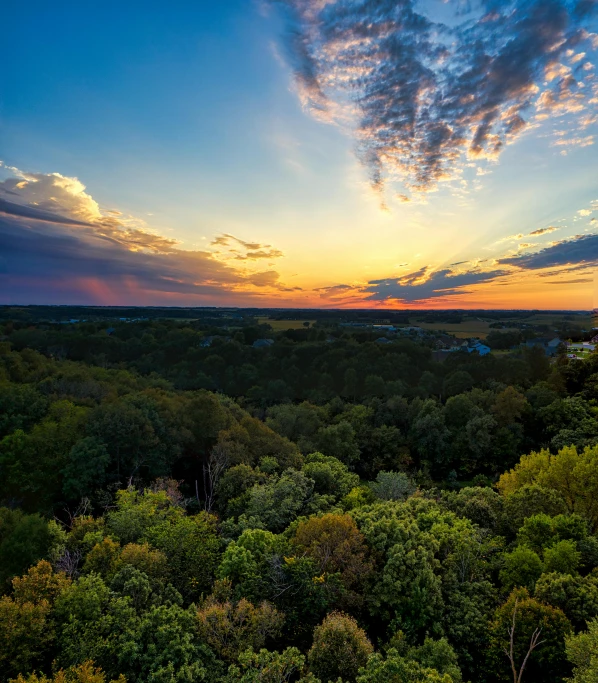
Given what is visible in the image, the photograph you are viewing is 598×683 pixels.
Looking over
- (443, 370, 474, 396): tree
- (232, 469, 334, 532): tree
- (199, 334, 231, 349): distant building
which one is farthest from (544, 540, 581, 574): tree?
(199, 334, 231, 349): distant building

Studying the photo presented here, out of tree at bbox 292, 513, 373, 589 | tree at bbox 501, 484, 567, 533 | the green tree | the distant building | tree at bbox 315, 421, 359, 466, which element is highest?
the distant building

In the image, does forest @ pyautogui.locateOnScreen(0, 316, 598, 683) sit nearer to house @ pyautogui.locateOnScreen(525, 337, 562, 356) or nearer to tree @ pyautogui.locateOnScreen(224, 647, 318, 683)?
tree @ pyautogui.locateOnScreen(224, 647, 318, 683)

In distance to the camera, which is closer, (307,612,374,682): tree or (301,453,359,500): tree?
(307,612,374,682): tree

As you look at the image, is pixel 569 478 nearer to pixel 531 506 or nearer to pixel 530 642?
pixel 531 506

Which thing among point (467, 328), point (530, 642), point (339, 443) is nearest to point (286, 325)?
point (467, 328)

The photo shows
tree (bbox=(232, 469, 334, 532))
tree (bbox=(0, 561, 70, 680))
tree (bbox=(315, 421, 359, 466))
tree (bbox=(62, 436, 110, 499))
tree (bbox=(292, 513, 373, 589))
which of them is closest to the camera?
tree (bbox=(0, 561, 70, 680))

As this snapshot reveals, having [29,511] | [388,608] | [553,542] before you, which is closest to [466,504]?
[553,542]
